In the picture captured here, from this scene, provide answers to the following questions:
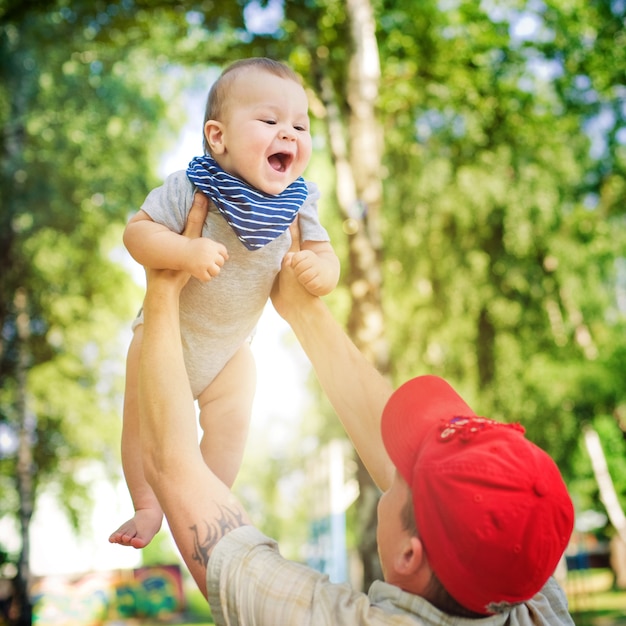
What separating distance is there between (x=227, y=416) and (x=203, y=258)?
0.57m

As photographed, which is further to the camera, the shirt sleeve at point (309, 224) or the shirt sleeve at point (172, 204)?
the shirt sleeve at point (309, 224)

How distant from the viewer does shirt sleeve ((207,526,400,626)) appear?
130cm

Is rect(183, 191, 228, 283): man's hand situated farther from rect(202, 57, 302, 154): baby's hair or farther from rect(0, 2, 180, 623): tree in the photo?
rect(0, 2, 180, 623): tree

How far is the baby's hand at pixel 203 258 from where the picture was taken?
1475 millimetres

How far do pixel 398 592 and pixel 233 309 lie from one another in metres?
0.75

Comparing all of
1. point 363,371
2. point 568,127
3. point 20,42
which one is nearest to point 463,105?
point 568,127

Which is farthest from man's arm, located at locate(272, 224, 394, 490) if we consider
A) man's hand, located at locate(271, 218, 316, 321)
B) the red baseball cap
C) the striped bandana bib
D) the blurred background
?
the blurred background

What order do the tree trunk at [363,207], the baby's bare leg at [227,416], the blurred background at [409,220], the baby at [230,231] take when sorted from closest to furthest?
the baby at [230,231], the baby's bare leg at [227,416], the tree trunk at [363,207], the blurred background at [409,220]

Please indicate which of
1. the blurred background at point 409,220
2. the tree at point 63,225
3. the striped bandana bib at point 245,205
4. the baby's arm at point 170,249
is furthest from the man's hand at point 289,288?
the tree at point 63,225

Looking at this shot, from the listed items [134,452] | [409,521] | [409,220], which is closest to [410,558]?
[409,521]

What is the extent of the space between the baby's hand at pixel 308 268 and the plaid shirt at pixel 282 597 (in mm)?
576

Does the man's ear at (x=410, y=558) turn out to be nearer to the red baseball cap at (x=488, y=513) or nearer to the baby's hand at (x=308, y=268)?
the red baseball cap at (x=488, y=513)

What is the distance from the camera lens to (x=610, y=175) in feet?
39.0

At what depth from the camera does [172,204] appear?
1.65 meters
